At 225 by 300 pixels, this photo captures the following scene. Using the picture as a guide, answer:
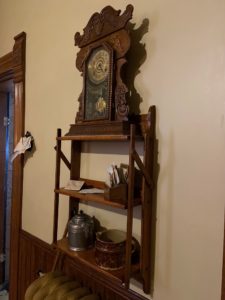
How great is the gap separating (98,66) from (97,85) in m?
0.08

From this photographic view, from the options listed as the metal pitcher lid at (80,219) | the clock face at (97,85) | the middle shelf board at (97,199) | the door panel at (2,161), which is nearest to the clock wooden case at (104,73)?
the clock face at (97,85)

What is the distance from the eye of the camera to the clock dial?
1.05 meters

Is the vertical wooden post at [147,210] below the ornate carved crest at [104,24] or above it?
below

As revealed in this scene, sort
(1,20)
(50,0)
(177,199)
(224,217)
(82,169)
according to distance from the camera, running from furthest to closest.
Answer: (1,20) < (50,0) < (82,169) < (177,199) < (224,217)

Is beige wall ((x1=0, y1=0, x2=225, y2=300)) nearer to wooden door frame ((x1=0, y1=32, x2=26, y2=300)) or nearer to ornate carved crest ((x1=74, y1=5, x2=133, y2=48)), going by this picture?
ornate carved crest ((x1=74, y1=5, x2=133, y2=48))

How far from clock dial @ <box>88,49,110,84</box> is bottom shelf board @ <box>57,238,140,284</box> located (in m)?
0.71

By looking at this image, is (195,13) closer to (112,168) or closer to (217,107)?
(217,107)

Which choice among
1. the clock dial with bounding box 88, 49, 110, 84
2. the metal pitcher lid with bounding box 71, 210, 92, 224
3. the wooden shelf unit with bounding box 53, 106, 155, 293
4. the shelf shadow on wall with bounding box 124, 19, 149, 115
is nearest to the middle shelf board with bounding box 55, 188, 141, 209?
the wooden shelf unit with bounding box 53, 106, 155, 293

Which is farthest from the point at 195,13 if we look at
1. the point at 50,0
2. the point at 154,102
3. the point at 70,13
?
the point at 50,0

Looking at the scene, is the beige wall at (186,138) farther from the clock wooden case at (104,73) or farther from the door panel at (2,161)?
the door panel at (2,161)

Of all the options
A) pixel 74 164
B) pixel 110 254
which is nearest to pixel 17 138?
pixel 74 164

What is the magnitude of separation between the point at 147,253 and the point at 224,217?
0.32m

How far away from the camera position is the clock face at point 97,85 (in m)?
1.04

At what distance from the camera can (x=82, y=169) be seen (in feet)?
4.22
